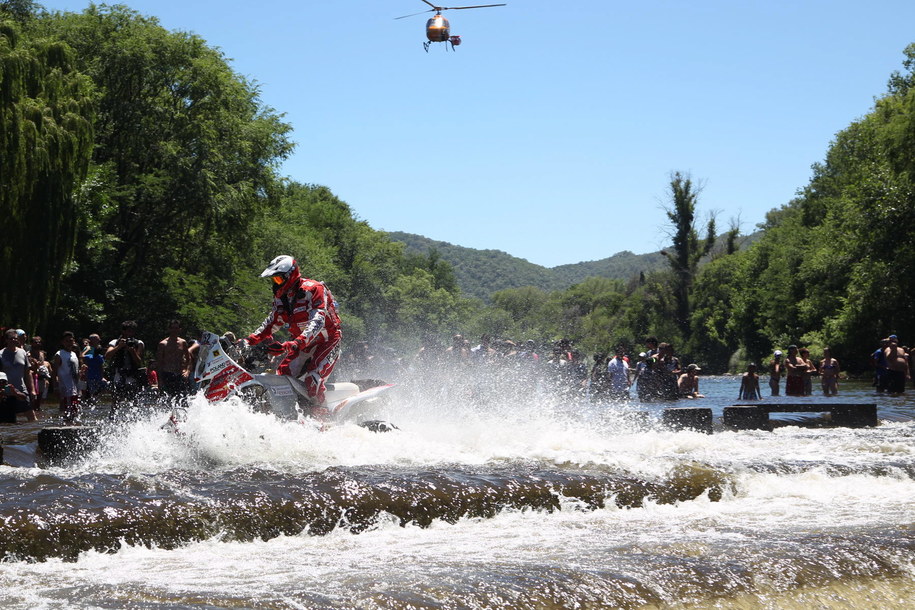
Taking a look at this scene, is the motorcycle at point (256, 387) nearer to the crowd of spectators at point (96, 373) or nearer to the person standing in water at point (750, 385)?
the crowd of spectators at point (96, 373)

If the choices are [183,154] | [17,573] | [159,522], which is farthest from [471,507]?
[183,154]

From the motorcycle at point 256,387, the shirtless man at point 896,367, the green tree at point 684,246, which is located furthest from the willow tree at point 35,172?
the green tree at point 684,246

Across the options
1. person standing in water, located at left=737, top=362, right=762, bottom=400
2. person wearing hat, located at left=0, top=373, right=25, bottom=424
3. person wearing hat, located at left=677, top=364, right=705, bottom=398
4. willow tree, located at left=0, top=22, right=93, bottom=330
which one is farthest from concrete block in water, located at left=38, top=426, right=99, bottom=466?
person standing in water, located at left=737, top=362, right=762, bottom=400

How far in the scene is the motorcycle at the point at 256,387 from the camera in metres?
10.4

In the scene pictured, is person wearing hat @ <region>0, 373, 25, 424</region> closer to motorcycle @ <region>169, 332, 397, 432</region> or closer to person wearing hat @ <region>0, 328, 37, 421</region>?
person wearing hat @ <region>0, 328, 37, 421</region>

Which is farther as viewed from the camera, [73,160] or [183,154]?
[183,154]

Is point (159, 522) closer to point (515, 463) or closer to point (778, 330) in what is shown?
point (515, 463)

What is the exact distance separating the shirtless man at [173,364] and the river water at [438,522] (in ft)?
12.3

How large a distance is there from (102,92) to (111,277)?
258 inches

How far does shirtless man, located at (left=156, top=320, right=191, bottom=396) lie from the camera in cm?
1662

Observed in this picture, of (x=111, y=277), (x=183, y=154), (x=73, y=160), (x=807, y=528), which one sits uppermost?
(x=183, y=154)

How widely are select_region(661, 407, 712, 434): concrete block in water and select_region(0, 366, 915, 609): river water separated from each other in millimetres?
2791

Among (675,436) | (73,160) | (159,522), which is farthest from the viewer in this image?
(73,160)

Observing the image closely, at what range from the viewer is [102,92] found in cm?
3594
